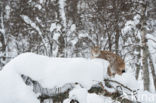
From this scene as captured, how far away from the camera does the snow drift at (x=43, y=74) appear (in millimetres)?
2352

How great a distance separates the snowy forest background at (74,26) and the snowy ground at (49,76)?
23.4ft

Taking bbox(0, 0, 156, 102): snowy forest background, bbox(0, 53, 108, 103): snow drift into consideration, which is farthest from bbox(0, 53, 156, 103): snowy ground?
bbox(0, 0, 156, 102): snowy forest background

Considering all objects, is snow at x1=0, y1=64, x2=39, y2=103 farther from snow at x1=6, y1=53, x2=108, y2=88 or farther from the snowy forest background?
the snowy forest background

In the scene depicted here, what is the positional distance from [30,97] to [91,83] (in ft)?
2.16

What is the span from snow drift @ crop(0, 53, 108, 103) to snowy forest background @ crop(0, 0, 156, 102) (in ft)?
23.3

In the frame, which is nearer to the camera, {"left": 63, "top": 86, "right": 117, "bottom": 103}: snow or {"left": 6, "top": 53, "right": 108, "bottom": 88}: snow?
{"left": 63, "top": 86, "right": 117, "bottom": 103}: snow

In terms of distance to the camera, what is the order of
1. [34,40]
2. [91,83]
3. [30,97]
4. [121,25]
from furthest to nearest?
[34,40], [121,25], [91,83], [30,97]

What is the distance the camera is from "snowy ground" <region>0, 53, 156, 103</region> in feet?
7.72

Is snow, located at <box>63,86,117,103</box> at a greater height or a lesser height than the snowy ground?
lesser

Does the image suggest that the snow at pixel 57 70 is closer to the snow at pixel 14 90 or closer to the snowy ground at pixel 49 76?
the snowy ground at pixel 49 76

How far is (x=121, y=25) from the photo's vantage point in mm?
13148

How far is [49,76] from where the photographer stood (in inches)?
98.0

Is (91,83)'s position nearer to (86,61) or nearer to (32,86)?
(86,61)

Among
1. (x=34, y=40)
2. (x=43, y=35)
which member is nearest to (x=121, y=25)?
(x=43, y=35)
